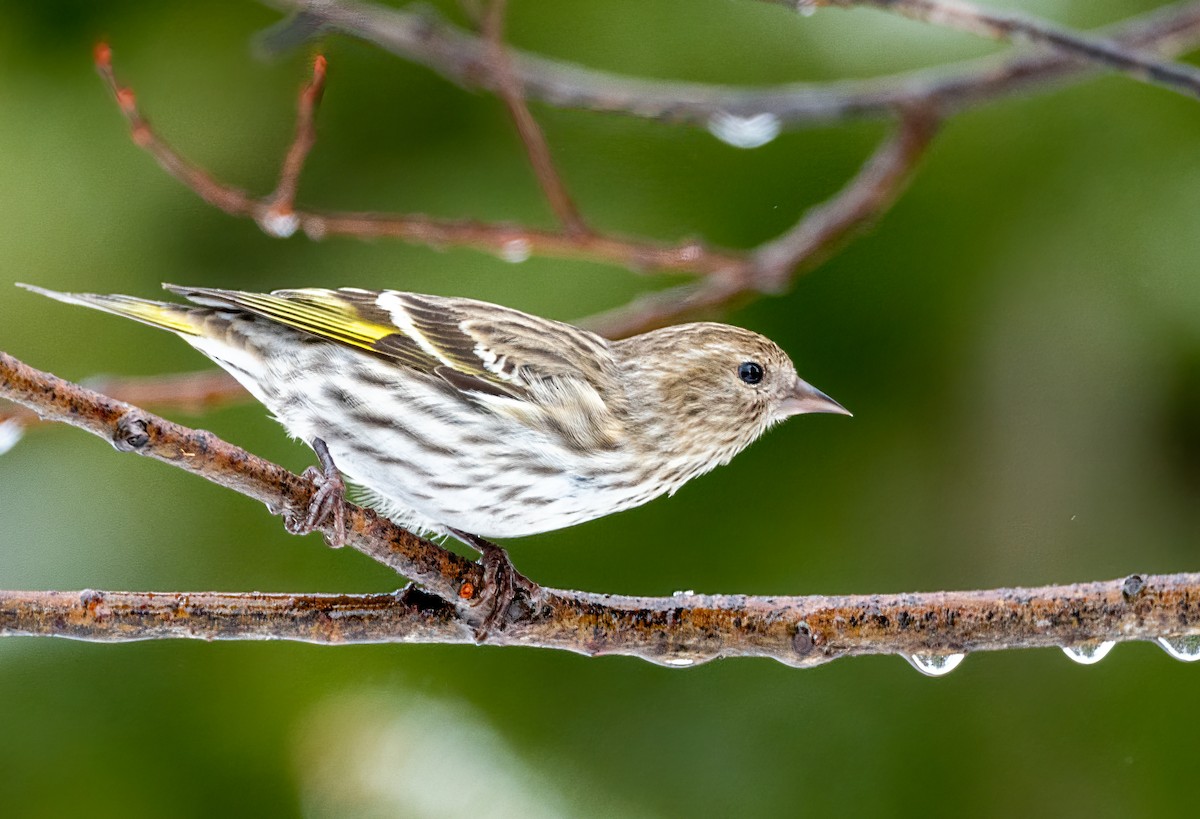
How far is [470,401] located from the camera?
2088mm

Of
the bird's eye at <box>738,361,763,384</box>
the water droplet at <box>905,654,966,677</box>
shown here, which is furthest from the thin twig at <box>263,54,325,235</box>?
the water droplet at <box>905,654,966,677</box>

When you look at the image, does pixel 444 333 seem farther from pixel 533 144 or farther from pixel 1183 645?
pixel 1183 645

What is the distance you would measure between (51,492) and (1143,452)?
191 centimetres

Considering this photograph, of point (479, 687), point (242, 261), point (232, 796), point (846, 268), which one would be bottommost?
point (232, 796)

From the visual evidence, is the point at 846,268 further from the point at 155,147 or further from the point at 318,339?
the point at 155,147

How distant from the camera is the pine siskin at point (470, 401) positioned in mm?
1980

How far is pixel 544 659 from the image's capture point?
237 centimetres

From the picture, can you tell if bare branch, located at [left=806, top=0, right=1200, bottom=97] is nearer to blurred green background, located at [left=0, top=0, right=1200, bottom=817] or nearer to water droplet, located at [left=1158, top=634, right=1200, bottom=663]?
water droplet, located at [left=1158, top=634, right=1200, bottom=663]

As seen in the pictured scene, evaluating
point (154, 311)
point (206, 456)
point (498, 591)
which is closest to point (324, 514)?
point (206, 456)

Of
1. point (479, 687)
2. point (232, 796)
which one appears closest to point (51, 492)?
point (232, 796)

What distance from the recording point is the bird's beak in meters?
2.18

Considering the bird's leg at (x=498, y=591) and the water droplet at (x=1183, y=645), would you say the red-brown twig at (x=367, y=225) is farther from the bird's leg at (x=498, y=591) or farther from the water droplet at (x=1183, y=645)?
the water droplet at (x=1183, y=645)

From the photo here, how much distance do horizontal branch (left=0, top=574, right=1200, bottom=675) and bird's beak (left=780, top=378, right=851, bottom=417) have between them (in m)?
0.55

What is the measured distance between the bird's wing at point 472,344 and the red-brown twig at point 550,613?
0.45 m
